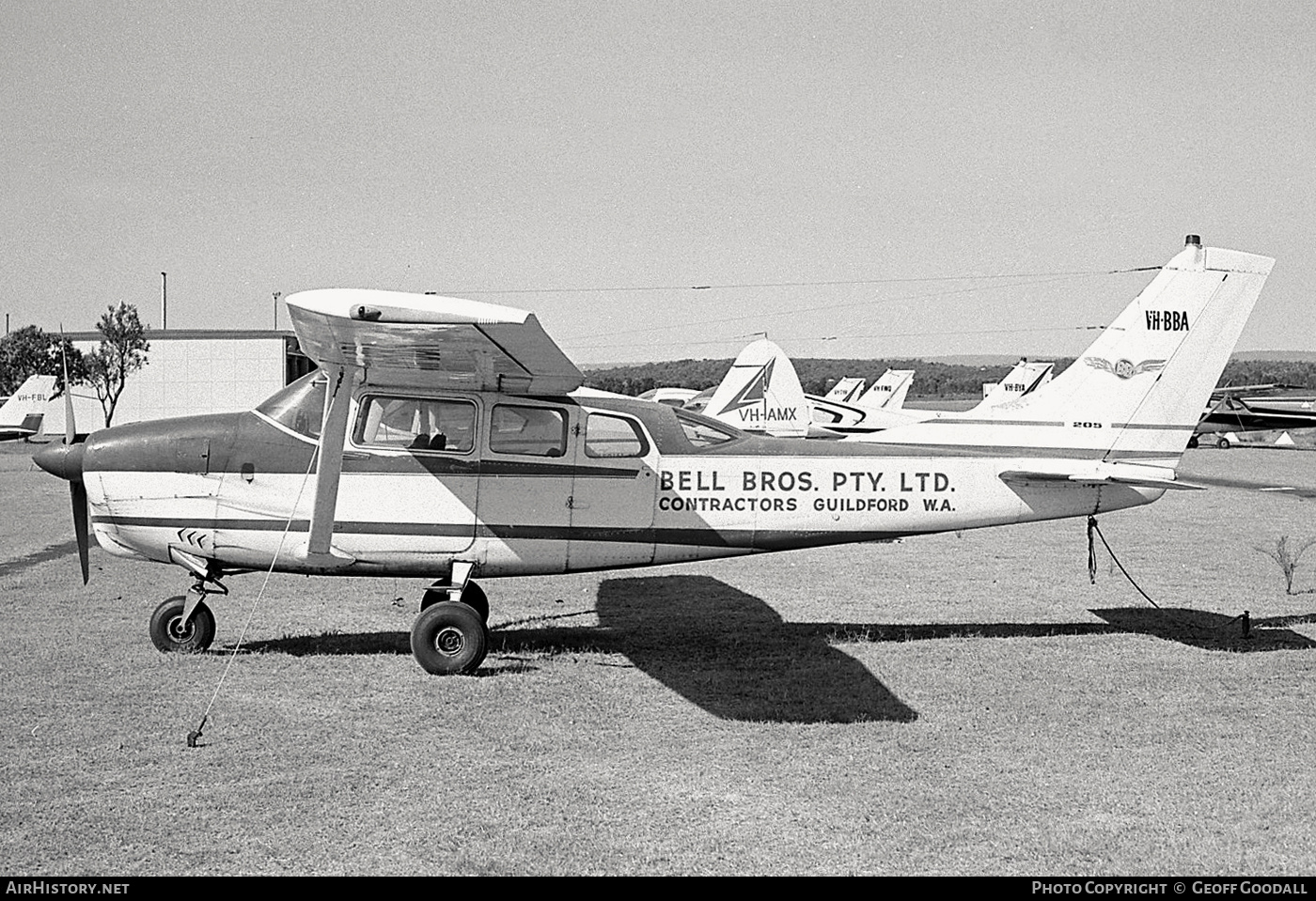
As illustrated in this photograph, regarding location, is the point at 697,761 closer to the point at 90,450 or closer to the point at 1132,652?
the point at 1132,652

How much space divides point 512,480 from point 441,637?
123 cm

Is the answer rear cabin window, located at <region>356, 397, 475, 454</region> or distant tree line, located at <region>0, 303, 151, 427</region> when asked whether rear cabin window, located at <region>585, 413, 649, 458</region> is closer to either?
rear cabin window, located at <region>356, 397, 475, 454</region>

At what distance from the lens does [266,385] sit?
4812cm

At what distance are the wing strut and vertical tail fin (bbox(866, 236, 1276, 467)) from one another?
4107 mm

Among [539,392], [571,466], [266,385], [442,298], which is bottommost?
[266,385]

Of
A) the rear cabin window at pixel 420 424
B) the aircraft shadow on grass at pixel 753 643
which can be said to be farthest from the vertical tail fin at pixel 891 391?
the rear cabin window at pixel 420 424

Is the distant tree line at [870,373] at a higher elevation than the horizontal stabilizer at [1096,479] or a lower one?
lower

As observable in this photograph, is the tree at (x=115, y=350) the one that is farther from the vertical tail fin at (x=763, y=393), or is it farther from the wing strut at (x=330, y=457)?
the wing strut at (x=330, y=457)

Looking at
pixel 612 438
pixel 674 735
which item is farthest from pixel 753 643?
pixel 674 735

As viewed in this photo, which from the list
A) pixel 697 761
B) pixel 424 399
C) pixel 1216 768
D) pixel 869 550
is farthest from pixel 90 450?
pixel 869 550

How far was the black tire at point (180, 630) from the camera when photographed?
825 cm

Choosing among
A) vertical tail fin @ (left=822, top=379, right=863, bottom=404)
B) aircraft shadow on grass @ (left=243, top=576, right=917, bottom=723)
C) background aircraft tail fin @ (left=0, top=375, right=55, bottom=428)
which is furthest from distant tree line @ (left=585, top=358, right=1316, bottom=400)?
aircraft shadow on grass @ (left=243, top=576, right=917, bottom=723)

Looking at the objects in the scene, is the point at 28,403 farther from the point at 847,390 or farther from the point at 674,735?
the point at 674,735

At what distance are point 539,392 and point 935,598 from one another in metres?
4.92
